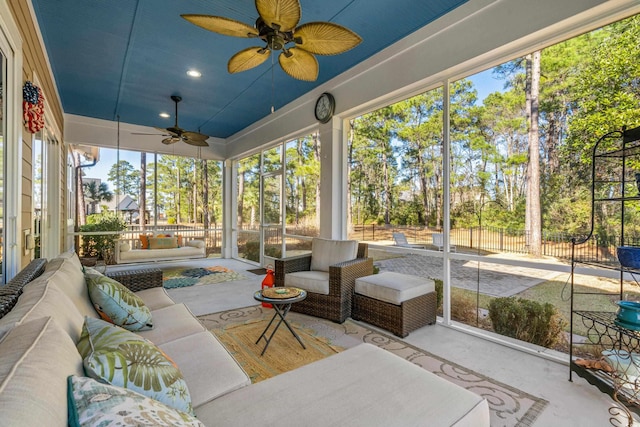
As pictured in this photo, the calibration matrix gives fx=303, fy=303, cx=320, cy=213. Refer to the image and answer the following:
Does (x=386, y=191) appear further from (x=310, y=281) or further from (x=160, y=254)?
(x=160, y=254)

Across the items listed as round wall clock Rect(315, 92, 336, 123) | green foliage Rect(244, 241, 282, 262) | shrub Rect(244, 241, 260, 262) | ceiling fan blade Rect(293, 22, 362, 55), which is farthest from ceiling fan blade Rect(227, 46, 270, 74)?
shrub Rect(244, 241, 260, 262)

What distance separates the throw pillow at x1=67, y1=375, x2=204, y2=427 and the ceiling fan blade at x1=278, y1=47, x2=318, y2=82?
2.34 metres

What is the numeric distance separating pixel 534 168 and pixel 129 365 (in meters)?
3.01

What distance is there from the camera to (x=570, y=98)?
2354 mm

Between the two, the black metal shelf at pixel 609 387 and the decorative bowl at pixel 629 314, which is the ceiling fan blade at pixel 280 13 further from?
the black metal shelf at pixel 609 387

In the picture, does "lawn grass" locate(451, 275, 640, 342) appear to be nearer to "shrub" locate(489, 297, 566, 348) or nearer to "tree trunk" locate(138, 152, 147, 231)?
"shrub" locate(489, 297, 566, 348)

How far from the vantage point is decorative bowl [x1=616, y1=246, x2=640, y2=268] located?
1694 millimetres

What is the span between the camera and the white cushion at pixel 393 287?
281 cm

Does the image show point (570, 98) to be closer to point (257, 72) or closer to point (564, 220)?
point (564, 220)

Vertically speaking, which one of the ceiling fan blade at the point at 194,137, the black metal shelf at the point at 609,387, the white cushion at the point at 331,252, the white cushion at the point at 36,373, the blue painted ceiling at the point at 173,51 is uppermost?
the blue painted ceiling at the point at 173,51

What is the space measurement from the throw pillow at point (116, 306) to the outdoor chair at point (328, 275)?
1.75 meters

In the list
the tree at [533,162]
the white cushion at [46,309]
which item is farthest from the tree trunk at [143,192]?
the tree at [533,162]

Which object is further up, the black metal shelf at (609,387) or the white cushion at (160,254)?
the white cushion at (160,254)

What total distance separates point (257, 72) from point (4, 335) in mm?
3762
